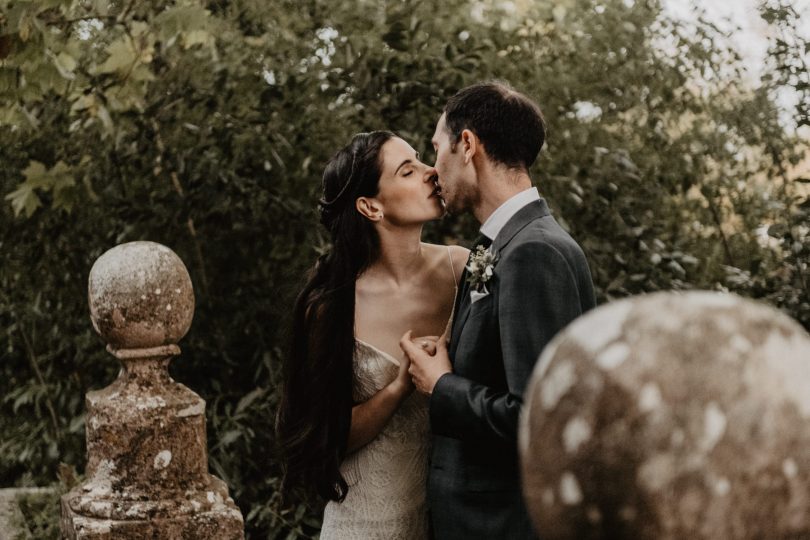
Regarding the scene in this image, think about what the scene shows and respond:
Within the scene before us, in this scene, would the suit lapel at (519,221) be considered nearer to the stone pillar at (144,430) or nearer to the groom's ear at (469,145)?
the groom's ear at (469,145)

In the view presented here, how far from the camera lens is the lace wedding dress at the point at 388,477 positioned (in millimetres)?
3268

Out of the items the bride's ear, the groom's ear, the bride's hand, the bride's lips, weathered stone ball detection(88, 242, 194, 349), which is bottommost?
weathered stone ball detection(88, 242, 194, 349)

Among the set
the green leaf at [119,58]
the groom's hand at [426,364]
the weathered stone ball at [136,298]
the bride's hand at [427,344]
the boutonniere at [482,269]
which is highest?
the boutonniere at [482,269]

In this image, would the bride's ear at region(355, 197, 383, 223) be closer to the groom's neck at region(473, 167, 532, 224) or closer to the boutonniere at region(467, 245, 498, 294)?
the groom's neck at region(473, 167, 532, 224)

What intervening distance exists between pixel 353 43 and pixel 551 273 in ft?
8.45

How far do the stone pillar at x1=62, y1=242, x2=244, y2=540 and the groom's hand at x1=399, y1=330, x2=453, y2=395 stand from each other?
0.82 m

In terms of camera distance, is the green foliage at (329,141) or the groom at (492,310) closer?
the groom at (492,310)

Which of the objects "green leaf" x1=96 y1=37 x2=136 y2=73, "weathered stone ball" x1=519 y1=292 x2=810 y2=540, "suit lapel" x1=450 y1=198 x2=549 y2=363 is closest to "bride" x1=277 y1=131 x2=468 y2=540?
"suit lapel" x1=450 y1=198 x2=549 y2=363

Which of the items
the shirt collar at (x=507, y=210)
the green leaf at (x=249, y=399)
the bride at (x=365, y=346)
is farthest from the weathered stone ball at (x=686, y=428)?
the green leaf at (x=249, y=399)

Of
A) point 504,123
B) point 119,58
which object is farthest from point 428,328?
point 119,58

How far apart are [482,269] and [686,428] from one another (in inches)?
60.4

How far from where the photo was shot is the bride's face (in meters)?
3.23

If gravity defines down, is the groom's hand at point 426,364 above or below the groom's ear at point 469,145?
below

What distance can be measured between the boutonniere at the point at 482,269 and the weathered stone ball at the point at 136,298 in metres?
1.07
